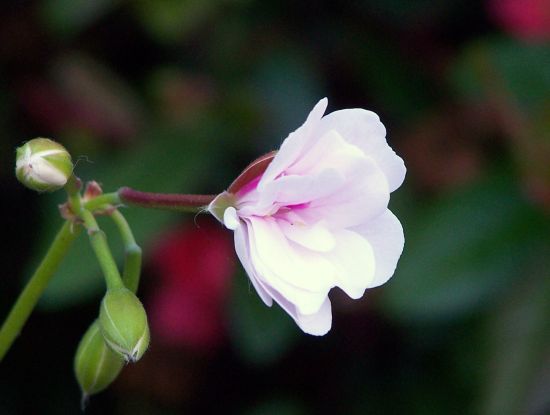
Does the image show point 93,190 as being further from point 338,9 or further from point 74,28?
point 338,9

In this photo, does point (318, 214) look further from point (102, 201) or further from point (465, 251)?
point (465, 251)

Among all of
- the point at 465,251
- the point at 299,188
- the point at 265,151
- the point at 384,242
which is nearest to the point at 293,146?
the point at 299,188

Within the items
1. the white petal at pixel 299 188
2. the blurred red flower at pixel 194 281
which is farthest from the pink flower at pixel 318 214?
the blurred red flower at pixel 194 281

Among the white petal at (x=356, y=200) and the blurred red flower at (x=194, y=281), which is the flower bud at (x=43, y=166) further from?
the blurred red flower at (x=194, y=281)

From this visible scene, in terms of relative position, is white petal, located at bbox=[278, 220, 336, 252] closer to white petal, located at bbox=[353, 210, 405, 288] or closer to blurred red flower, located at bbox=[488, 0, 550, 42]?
white petal, located at bbox=[353, 210, 405, 288]

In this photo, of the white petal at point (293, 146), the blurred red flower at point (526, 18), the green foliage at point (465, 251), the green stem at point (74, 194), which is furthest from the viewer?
the blurred red flower at point (526, 18)

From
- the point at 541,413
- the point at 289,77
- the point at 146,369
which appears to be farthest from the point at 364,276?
the point at 146,369
